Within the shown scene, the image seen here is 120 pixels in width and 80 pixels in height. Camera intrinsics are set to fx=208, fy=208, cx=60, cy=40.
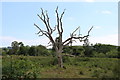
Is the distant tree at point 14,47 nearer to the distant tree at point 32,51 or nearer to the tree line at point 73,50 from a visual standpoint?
the tree line at point 73,50

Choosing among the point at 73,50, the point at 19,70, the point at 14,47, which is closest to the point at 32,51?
the point at 14,47

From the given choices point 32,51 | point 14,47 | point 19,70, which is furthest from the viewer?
point 14,47

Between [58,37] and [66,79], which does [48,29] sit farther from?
[66,79]

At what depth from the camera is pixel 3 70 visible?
761cm

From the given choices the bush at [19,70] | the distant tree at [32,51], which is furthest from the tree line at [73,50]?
the bush at [19,70]

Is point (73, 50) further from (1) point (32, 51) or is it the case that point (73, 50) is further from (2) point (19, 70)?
(2) point (19, 70)

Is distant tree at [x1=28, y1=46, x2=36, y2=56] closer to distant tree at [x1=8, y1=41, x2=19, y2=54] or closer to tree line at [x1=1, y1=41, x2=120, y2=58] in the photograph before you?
tree line at [x1=1, y1=41, x2=120, y2=58]

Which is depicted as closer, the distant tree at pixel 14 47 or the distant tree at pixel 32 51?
the distant tree at pixel 32 51

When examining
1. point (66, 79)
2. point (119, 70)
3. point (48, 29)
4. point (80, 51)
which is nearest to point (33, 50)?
point (80, 51)

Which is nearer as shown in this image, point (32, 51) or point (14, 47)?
point (32, 51)

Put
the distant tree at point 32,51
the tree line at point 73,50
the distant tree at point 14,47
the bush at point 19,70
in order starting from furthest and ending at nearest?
the distant tree at point 14,47
the distant tree at point 32,51
the tree line at point 73,50
the bush at point 19,70

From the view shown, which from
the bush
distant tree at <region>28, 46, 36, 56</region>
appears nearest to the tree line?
distant tree at <region>28, 46, 36, 56</region>

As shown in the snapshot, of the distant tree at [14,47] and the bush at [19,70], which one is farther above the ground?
the distant tree at [14,47]

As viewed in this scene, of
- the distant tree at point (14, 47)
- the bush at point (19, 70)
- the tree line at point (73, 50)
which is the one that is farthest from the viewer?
the distant tree at point (14, 47)
